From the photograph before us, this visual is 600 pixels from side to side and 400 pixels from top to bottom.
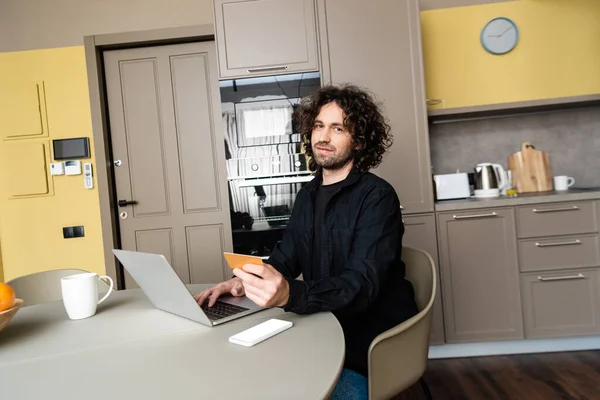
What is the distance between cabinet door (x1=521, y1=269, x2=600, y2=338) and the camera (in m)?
2.55

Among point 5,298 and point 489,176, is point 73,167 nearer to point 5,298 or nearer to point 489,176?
point 5,298

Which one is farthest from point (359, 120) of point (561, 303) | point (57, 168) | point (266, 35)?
point (57, 168)

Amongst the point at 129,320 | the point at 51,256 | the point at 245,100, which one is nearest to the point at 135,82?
the point at 245,100

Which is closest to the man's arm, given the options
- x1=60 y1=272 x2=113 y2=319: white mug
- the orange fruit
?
x1=60 y1=272 x2=113 y2=319: white mug

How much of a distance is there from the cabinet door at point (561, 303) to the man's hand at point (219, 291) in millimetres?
2002

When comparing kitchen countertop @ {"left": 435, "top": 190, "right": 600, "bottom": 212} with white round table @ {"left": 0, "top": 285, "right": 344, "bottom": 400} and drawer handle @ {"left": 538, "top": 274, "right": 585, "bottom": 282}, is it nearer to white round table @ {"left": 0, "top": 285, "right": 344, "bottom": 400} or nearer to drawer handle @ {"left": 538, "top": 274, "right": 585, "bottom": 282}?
drawer handle @ {"left": 538, "top": 274, "right": 585, "bottom": 282}

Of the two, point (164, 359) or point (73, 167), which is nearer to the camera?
point (164, 359)

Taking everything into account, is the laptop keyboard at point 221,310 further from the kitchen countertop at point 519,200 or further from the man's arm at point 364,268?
the kitchen countertop at point 519,200

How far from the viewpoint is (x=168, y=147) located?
10.8 ft

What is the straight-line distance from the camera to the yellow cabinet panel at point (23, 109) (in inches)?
129

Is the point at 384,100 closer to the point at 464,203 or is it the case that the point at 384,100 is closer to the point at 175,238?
the point at 464,203

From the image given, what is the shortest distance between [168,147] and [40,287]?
1658 mm

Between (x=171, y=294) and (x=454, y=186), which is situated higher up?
(x=454, y=186)

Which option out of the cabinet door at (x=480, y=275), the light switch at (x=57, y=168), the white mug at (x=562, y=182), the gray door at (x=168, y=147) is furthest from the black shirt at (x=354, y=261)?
the light switch at (x=57, y=168)
